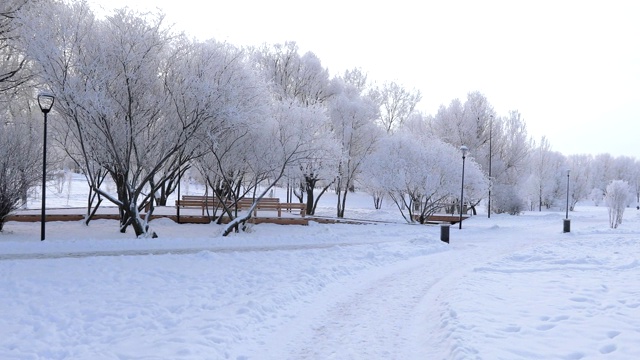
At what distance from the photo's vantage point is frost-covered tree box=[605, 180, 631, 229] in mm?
29153

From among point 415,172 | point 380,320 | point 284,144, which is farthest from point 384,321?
point 415,172

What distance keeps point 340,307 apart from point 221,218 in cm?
1628

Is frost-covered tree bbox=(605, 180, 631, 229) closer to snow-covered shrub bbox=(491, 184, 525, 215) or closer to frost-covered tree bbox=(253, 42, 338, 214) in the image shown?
snow-covered shrub bbox=(491, 184, 525, 215)

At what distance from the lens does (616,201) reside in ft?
95.7

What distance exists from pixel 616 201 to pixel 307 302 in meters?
27.8

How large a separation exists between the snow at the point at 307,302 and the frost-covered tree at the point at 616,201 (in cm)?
1570

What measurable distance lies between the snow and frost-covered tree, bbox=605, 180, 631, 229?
1570 centimetres

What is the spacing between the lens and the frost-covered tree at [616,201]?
2915cm

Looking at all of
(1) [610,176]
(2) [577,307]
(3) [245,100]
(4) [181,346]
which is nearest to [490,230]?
(3) [245,100]

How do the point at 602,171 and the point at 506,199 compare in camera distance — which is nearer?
the point at 506,199

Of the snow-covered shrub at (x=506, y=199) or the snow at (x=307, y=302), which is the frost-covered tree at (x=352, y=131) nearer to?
the snow-covered shrub at (x=506, y=199)

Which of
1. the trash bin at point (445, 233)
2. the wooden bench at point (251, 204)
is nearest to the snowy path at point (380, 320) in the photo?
the trash bin at point (445, 233)

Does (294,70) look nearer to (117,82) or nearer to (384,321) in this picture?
(117,82)

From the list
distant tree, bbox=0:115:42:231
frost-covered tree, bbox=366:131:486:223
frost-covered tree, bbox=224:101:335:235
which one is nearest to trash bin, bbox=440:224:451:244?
frost-covered tree, bbox=224:101:335:235
